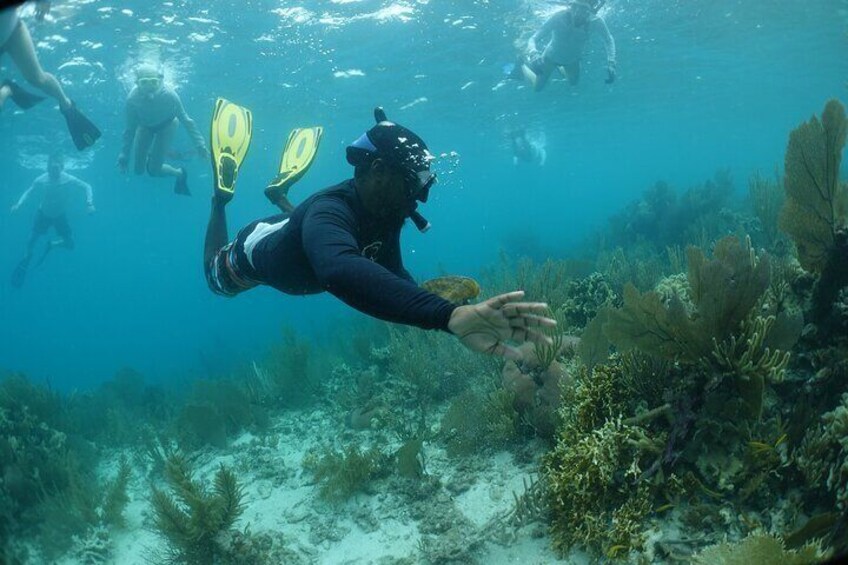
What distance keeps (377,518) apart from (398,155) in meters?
4.11

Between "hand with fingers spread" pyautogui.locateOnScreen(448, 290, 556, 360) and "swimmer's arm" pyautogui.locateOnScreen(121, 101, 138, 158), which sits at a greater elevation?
"hand with fingers spread" pyautogui.locateOnScreen(448, 290, 556, 360)

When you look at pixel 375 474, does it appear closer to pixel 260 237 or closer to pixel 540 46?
pixel 260 237

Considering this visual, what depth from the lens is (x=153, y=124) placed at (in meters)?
16.9

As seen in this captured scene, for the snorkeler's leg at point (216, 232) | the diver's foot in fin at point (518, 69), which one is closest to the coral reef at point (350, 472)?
the snorkeler's leg at point (216, 232)

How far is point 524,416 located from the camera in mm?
5582

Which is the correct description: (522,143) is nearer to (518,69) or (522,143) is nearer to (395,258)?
(518,69)

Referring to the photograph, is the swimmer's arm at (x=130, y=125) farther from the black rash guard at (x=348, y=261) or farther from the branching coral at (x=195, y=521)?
the black rash guard at (x=348, y=261)

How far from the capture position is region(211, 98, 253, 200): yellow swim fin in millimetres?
7348

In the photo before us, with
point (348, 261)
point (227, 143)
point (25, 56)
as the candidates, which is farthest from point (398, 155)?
point (25, 56)

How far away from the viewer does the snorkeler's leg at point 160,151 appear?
56.1 feet

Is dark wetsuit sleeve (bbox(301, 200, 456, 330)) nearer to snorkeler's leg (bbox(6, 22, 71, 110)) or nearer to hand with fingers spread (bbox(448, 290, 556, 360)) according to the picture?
hand with fingers spread (bbox(448, 290, 556, 360))

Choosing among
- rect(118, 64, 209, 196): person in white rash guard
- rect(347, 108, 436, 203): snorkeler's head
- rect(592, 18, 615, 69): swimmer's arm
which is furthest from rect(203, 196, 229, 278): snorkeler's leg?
rect(592, 18, 615, 69): swimmer's arm

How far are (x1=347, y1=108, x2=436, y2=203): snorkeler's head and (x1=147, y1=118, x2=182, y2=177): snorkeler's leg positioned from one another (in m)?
16.0

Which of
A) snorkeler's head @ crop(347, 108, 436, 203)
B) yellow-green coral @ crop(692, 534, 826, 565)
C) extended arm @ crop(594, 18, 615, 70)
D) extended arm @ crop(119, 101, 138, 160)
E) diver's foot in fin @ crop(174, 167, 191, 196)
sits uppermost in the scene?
extended arm @ crop(594, 18, 615, 70)
